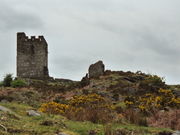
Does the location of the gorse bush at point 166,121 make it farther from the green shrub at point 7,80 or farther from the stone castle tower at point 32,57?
the stone castle tower at point 32,57

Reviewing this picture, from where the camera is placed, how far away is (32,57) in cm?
5272

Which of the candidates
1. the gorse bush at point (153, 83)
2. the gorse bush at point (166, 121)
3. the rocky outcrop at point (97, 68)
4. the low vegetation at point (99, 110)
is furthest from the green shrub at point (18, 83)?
the gorse bush at point (166, 121)

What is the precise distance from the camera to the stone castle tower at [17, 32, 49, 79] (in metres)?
52.4

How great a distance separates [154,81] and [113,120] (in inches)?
819

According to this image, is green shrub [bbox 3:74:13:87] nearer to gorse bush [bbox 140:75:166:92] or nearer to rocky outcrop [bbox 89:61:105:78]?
rocky outcrop [bbox 89:61:105:78]

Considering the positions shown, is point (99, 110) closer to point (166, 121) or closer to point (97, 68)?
point (166, 121)

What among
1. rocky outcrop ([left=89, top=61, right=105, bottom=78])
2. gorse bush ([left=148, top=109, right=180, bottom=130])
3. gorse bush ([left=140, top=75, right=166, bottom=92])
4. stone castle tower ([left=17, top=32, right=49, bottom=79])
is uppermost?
stone castle tower ([left=17, top=32, right=49, bottom=79])

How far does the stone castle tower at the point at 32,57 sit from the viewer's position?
5244cm

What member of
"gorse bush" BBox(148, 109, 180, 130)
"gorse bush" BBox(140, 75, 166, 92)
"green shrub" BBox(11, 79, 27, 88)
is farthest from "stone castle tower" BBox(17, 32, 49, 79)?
"gorse bush" BBox(148, 109, 180, 130)

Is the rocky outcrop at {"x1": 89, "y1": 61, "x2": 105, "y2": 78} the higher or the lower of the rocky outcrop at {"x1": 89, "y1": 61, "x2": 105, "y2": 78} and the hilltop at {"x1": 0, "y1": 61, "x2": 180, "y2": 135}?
the higher

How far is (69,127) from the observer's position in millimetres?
12008

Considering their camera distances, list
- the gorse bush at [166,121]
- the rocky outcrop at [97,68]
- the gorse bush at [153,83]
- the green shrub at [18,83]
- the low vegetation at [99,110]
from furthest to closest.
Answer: the rocky outcrop at [97,68] < the green shrub at [18,83] < the gorse bush at [153,83] < the gorse bush at [166,121] < the low vegetation at [99,110]

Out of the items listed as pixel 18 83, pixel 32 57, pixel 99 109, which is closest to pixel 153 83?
pixel 18 83

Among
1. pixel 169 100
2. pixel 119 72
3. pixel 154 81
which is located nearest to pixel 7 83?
pixel 119 72
